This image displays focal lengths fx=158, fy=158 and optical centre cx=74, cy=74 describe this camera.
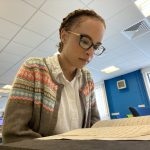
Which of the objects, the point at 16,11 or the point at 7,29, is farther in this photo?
the point at 7,29

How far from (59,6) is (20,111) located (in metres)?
2.54

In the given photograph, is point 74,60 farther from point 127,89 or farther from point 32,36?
point 127,89

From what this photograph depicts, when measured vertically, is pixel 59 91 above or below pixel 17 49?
below

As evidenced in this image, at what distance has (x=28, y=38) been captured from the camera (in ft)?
12.0

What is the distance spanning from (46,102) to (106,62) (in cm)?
512

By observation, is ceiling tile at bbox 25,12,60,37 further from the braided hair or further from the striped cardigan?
the striped cardigan

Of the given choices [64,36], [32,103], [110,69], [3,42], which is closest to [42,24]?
[3,42]

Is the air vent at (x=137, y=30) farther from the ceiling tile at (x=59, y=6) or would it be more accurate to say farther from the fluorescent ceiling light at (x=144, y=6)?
the ceiling tile at (x=59, y=6)

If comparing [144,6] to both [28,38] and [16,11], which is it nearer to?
[16,11]

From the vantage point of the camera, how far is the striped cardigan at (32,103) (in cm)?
57

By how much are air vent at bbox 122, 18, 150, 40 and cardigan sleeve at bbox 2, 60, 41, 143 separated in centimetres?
341

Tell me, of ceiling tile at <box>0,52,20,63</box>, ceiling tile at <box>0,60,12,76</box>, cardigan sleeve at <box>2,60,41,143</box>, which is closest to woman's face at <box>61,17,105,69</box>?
cardigan sleeve at <box>2,60,41,143</box>

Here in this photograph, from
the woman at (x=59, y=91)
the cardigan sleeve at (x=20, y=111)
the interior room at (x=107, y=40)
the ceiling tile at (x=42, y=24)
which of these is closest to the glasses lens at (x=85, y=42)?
the woman at (x=59, y=91)

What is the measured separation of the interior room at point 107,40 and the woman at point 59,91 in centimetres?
17
